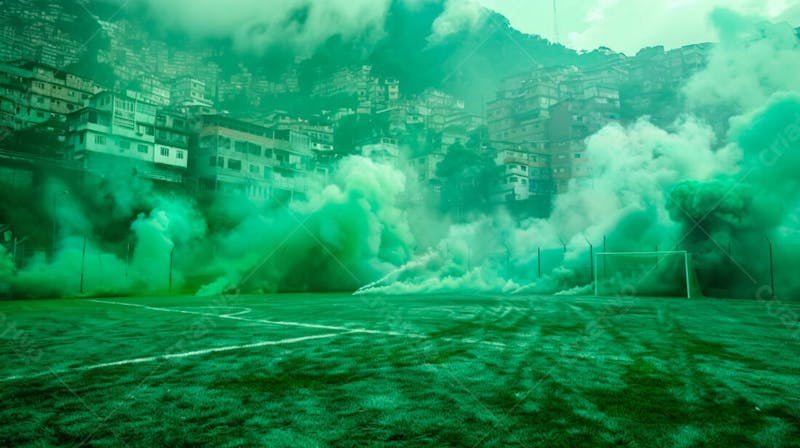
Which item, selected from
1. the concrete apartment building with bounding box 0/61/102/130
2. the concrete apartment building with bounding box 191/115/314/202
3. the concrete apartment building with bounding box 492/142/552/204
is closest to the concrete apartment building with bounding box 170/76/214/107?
the concrete apartment building with bounding box 0/61/102/130

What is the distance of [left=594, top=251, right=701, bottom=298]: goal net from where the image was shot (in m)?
33.6

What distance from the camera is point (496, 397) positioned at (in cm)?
513

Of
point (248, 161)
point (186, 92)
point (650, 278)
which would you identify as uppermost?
point (186, 92)

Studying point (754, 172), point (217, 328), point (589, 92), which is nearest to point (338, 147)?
point (589, 92)

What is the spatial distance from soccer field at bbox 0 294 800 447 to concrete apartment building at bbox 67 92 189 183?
147ft

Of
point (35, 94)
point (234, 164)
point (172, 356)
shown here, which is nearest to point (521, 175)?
point (234, 164)

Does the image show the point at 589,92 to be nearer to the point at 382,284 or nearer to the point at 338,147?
the point at 338,147

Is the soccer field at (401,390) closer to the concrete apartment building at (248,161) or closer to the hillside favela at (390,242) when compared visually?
the hillside favela at (390,242)

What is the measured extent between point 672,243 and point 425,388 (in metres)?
38.9

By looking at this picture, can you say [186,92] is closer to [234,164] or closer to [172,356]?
[234,164]

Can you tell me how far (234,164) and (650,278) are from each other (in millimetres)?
47194

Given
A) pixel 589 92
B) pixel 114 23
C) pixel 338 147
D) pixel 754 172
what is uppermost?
pixel 114 23

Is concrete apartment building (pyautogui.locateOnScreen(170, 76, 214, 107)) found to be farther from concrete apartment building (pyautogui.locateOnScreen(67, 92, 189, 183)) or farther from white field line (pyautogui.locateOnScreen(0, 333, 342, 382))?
white field line (pyautogui.locateOnScreen(0, 333, 342, 382))

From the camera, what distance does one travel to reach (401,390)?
5461 millimetres
